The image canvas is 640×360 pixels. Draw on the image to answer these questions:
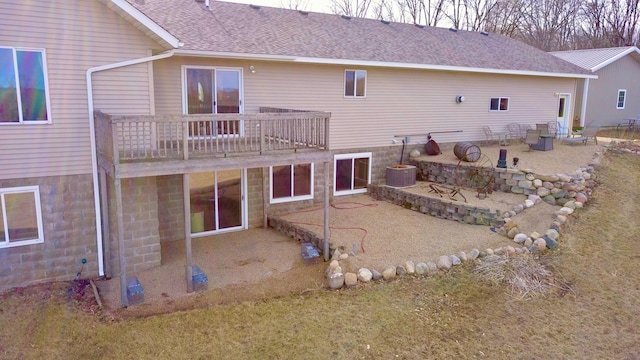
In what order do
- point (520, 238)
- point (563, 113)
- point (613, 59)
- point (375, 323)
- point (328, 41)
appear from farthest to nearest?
1. point (613, 59)
2. point (563, 113)
3. point (328, 41)
4. point (520, 238)
5. point (375, 323)

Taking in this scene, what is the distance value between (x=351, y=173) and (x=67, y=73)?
28.7 ft

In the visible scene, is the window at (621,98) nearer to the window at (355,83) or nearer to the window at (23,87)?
the window at (355,83)

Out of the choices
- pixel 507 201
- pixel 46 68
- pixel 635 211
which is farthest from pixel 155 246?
pixel 635 211

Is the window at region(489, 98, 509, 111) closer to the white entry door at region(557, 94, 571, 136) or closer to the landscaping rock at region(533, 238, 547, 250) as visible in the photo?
the white entry door at region(557, 94, 571, 136)

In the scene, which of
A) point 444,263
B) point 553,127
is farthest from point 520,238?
point 553,127

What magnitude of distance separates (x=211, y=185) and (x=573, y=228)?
9379mm

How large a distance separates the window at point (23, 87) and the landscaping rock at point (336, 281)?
6.32 meters

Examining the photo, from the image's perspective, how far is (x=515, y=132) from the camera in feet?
62.2

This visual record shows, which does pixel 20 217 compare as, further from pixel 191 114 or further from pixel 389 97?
pixel 389 97

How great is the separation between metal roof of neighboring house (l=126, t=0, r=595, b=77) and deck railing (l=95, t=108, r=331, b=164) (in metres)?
2.08

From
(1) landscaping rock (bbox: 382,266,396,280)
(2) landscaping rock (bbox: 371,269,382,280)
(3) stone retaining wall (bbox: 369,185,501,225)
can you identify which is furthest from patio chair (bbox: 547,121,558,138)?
(2) landscaping rock (bbox: 371,269,382,280)

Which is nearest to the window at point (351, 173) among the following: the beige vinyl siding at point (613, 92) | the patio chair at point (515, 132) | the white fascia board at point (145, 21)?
the white fascia board at point (145, 21)

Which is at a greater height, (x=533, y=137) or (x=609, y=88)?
(x=609, y=88)

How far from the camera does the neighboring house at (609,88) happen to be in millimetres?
25109
